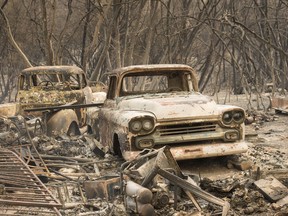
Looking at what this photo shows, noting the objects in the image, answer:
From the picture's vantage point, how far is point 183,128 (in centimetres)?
661

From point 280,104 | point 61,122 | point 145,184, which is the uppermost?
point 145,184

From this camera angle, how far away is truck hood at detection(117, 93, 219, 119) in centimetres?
662

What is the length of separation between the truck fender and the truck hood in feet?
10.9

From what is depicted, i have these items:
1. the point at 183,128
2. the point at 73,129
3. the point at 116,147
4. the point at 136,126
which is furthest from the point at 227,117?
the point at 73,129

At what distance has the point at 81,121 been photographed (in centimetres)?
1171

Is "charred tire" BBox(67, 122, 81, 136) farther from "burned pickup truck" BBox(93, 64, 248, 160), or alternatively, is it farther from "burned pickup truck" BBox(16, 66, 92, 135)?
"burned pickup truck" BBox(93, 64, 248, 160)

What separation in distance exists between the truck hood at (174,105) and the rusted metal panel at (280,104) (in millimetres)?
7451

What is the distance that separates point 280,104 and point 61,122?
738cm

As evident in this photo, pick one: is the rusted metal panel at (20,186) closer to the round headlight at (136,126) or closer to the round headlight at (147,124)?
the round headlight at (136,126)

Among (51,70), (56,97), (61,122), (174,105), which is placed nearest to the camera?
(174,105)

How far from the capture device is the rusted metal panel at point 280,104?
14.2 m

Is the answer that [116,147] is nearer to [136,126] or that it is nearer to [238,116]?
[136,126]

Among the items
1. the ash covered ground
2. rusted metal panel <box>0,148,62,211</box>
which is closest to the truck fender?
the ash covered ground

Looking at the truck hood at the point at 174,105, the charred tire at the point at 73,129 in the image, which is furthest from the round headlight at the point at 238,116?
the charred tire at the point at 73,129
